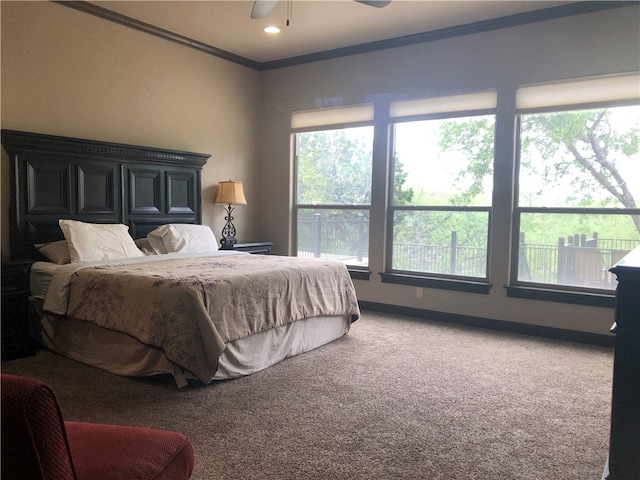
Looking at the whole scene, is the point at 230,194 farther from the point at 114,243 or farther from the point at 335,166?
the point at 114,243

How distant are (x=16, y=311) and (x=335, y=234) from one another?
331 centimetres

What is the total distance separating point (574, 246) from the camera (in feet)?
13.9

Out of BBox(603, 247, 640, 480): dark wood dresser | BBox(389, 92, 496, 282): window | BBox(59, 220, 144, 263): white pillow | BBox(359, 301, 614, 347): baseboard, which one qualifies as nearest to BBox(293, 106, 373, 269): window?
BBox(389, 92, 496, 282): window

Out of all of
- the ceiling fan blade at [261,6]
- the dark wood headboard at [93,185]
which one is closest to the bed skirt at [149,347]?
the dark wood headboard at [93,185]

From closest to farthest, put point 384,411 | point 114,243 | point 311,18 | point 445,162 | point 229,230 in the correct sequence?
point 384,411 < point 114,243 < point 311,18 < point 445,162 < point 229,230

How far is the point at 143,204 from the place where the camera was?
4.70 metres

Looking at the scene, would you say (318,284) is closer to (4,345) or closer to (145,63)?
(4,345)

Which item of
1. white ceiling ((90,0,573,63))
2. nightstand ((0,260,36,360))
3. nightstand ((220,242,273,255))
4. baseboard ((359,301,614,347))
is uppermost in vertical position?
white ceiling ((90,0,573,63))

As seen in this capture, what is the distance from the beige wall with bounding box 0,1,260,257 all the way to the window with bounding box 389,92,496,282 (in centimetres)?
195

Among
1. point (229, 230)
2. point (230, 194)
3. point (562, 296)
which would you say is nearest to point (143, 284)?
point (230, 194)

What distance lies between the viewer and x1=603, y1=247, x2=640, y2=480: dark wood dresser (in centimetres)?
155

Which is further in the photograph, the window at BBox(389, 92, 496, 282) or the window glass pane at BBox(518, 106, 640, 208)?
the window at BBox(389, 92, 496, 282)

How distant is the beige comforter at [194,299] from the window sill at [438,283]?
1317 mm

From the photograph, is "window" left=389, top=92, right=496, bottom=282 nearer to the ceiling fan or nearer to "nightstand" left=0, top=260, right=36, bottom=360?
the ceiling fan
